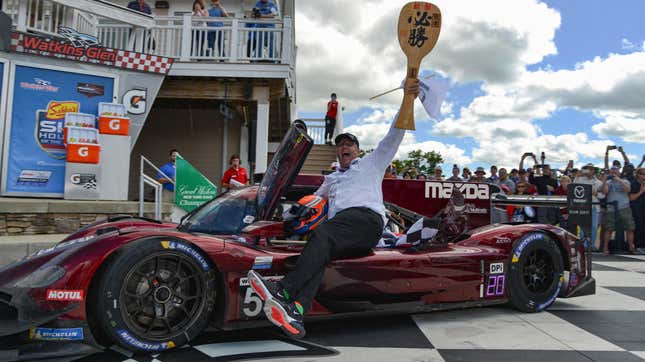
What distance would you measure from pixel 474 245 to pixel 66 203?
6143 millimetres

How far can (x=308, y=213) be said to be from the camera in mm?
3619

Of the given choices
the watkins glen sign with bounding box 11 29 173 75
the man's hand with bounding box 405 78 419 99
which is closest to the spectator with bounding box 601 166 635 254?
the man's hand with bounding box 405 78 419 99

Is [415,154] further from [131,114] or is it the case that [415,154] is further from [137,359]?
[137,359]

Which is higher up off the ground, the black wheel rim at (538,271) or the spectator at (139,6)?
the spectator at (139,6)

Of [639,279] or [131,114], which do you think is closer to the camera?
[639,279]

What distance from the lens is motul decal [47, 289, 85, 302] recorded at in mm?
2662

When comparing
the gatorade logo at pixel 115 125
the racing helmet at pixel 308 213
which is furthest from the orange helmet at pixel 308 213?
the gatorade logo at pixel 115 125

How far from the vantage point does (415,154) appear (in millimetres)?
63156

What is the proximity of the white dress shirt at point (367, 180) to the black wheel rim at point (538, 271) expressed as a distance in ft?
5.20

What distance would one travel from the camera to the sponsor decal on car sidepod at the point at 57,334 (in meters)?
2.67

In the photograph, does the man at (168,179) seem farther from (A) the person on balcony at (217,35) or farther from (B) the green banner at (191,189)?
(A) the person on balcony at (217,35)

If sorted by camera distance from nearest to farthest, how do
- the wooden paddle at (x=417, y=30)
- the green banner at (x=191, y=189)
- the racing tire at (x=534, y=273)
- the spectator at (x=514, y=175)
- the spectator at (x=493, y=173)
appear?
the wooden paddle at (x=417, y=30)
the racing tire at (x=534, y=273)
the green banner at (x=191, y=189)
the spectator at (x=514, y=175)
the spectator at (x=493, y=173)

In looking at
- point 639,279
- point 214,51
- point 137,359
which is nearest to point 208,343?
point 137,359

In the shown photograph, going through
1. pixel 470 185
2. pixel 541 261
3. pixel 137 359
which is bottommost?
pixel 137 359
